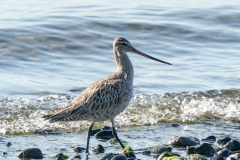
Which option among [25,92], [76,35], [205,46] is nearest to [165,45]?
[205,46]

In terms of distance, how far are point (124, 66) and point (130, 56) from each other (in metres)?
5.76

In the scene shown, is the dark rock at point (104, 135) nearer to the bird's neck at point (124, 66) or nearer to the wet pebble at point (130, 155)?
the bird's neck at point (124, 66)

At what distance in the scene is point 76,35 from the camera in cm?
1694

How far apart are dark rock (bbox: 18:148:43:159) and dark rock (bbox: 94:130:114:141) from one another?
1.37 metres

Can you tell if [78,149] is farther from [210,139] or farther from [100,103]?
[210,139]

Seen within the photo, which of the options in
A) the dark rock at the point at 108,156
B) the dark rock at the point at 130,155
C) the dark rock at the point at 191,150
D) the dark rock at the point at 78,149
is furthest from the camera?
the dark rock at the point at 78,149

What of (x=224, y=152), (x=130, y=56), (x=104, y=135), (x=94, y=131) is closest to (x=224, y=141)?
(x=224, y=152)

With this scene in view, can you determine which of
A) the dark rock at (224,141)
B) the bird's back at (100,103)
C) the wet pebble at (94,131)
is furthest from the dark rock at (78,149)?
the dark rock at (224,141)

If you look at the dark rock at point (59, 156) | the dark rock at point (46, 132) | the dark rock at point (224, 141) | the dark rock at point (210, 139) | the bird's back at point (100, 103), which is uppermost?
the bird's back at point (100, 103)

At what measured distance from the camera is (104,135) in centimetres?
991

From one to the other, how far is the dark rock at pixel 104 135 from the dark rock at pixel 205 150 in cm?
156

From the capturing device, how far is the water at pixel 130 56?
1137 cm

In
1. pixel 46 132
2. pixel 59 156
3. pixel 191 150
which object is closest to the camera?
pixel 59 156

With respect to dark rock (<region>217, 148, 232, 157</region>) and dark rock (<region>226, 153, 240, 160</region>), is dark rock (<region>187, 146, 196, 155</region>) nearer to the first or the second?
dark rock (<region>217, 148, 232, 157</region>)
